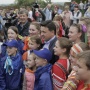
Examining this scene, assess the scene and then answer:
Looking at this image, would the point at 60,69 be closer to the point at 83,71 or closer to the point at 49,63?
the point at 49,63

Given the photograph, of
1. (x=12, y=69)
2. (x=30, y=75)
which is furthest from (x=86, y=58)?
(x=12, y=69)

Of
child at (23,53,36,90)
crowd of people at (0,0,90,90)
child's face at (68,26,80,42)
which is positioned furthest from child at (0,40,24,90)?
child's face at (68,26,80,42)

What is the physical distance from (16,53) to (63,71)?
1194 millimetres

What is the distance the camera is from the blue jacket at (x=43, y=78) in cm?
335

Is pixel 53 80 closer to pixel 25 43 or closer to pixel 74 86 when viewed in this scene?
pixel 74 86

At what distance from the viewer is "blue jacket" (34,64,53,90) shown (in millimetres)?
3346

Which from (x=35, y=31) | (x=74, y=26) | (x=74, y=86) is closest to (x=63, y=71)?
(x=74, y=86)

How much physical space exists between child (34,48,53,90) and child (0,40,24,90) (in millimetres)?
722

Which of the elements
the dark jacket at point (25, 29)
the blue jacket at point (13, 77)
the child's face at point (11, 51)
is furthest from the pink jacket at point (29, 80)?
the dark jacket at point (25, 29)

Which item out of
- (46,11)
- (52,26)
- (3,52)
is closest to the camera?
(52,26)

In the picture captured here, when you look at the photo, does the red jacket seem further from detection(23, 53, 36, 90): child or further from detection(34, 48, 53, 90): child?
detection(23, 53, 36, 90): child

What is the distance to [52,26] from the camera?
14.0 feet

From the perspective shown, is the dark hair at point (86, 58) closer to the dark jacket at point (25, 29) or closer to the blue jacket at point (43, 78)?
the blue jacket at point (43, 78)

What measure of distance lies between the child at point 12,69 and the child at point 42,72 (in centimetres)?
72
